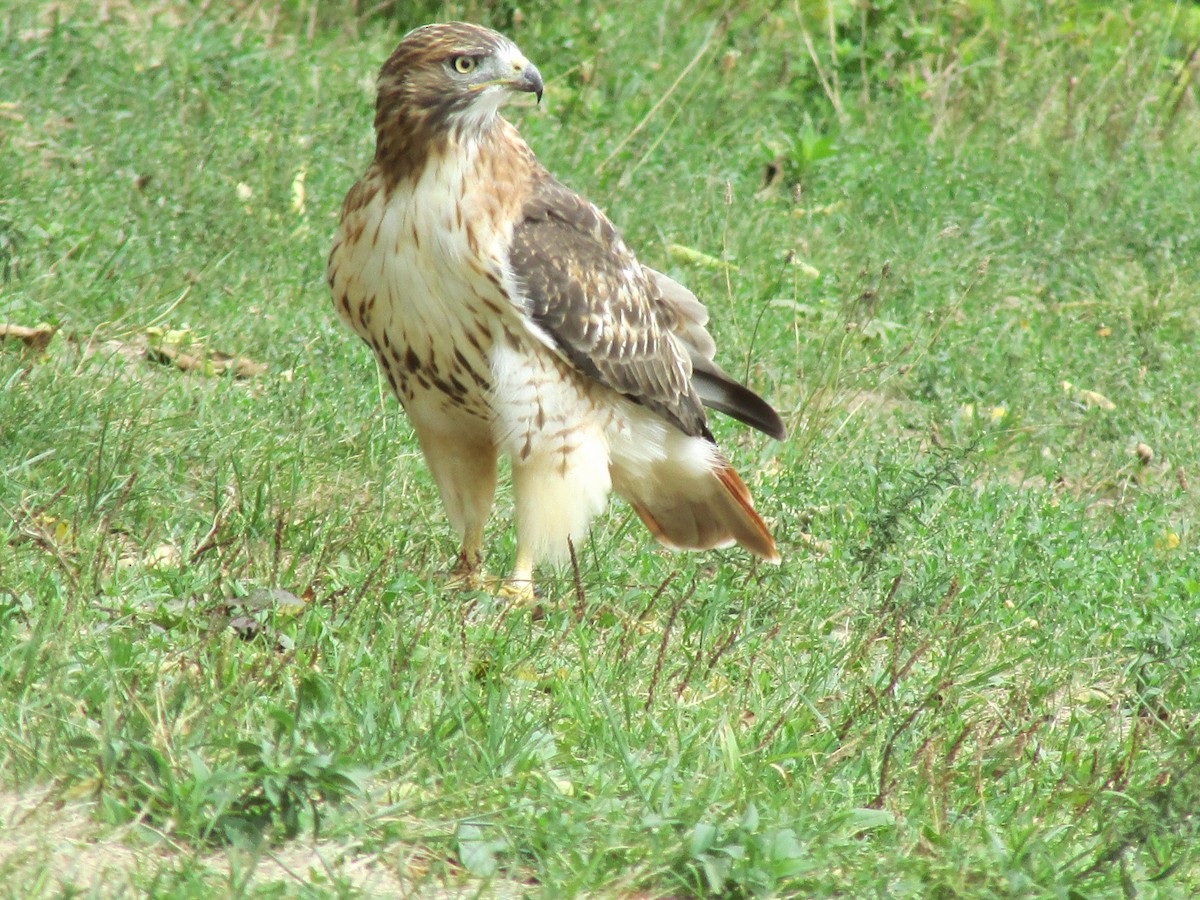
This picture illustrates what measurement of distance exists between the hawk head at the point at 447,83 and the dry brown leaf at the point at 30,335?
67.7 inches

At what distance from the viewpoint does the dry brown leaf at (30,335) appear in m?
5.24

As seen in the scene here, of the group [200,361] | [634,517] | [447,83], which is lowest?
[634,517]

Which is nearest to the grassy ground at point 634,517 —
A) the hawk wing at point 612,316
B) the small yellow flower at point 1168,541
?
the small yellow flower at point 1168,541

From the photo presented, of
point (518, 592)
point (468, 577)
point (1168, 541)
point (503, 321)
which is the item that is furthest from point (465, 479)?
point (1168, 541)

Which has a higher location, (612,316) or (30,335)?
(612,316)

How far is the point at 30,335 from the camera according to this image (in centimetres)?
528

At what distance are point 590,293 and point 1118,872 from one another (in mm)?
2169

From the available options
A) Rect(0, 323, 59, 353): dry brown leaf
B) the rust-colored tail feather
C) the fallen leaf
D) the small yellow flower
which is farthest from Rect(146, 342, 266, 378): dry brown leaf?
the small yellow flower

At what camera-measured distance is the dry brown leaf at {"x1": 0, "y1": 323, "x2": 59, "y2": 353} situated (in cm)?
524

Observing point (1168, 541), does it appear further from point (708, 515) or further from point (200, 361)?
point (200, 361)

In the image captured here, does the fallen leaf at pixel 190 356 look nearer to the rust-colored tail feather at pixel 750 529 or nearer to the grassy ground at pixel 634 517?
the grassy ground at pixel 634 517

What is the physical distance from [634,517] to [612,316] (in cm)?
97

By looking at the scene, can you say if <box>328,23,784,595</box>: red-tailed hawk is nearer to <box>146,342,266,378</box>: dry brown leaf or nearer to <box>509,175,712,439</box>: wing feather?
<box>509,175,712,439</box>: wing feather

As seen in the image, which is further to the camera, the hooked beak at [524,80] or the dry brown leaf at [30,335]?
the dry brown leaf at [30,335]
